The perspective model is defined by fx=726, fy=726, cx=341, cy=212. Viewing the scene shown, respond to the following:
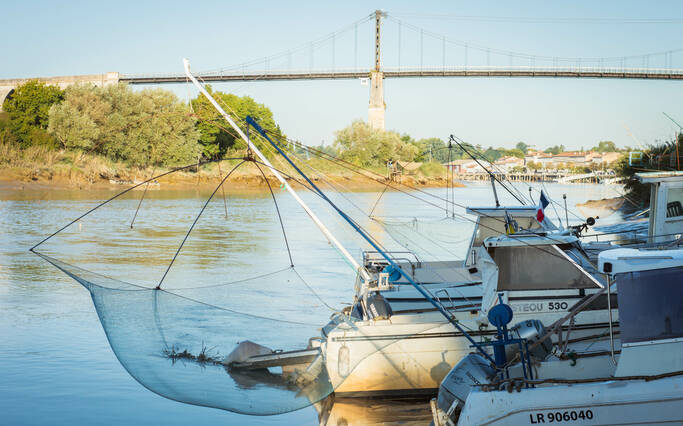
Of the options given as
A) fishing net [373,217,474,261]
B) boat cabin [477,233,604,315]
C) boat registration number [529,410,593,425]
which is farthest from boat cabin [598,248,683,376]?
fishing net [373,217,474,261]

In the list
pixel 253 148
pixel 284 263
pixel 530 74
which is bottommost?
pixel 284 263

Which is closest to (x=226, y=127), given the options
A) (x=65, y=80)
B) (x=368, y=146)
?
(x=368, y=146)

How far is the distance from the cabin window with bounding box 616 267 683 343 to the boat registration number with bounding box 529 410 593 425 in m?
0.79

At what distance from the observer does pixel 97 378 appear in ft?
33.6

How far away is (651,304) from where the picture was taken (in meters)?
6.45

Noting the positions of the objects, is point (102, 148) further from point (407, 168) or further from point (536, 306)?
point (536, 306)

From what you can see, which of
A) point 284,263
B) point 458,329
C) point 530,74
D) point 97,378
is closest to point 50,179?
point 284,263

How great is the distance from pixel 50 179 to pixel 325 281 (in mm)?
41795

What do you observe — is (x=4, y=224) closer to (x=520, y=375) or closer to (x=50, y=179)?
(x=50, y=179)

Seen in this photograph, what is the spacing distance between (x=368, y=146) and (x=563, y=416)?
3304 inches

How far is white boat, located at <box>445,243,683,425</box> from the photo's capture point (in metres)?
6.20

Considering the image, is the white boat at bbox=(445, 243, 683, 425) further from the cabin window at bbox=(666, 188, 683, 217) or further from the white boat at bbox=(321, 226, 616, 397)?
the cabin window at bbox=(666, 188, 683, 217)

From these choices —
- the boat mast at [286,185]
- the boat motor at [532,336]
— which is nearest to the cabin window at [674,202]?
the boat motor at [532,336]

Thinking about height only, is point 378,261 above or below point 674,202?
below
